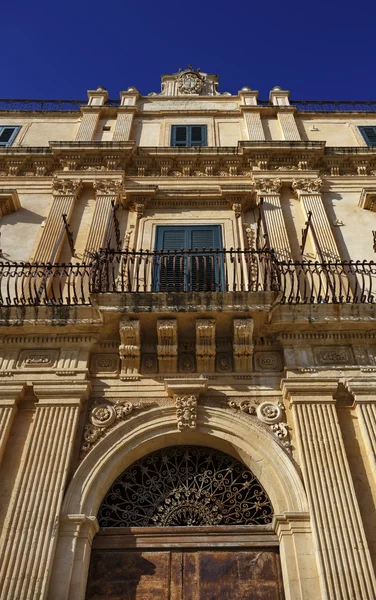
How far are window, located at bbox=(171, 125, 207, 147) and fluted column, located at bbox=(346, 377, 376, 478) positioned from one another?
707 centimetres

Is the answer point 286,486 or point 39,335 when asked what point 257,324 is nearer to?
point 286,486

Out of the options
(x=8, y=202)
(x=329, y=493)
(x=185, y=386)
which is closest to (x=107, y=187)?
(x=8, y=202)

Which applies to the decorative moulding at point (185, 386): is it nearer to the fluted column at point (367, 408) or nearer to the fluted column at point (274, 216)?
the fluted column at point (367, 408)

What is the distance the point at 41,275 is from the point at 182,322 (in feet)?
8.67

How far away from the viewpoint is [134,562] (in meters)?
5.71

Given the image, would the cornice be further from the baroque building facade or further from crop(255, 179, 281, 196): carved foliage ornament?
crop(255, 179, 281, 196): carved foliage ornament

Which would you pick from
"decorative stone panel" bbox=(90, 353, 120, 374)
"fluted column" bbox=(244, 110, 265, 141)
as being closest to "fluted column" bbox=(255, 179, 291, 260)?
"fluted column" bbox=(244, 110, 265, 141)

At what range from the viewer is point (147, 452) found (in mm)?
6570

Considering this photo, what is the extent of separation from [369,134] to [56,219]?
785 centimetres

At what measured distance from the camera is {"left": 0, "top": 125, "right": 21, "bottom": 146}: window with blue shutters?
12.0 m

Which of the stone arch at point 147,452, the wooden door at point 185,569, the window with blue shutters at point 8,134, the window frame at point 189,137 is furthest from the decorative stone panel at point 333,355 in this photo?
the window with blue shutters at point 8,134

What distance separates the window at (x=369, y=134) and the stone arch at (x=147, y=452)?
27.3 ft

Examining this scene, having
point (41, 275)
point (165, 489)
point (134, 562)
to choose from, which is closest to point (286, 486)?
point (165, 489)

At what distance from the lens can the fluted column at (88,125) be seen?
11.8 meters
